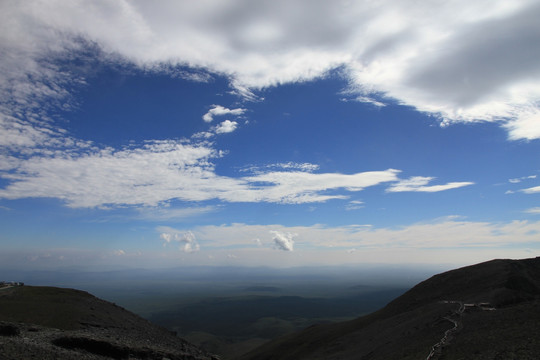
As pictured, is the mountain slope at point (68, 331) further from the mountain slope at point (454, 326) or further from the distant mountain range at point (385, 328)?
the mountain slope at point (454, 326)

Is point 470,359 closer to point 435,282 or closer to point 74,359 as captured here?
point 74,359

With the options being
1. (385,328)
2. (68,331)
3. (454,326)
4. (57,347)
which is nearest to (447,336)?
(454,326)

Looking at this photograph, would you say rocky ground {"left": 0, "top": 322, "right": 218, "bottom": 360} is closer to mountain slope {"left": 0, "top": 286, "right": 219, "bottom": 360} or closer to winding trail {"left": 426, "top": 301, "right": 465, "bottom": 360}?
mountain slope {"left": 0, "top": 286, "right": 219, "bottom": 360}

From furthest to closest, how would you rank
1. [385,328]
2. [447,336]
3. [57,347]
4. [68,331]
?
[385,328], [68,331], [447,336], [57,347]

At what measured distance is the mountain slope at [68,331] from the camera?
25.9 metres

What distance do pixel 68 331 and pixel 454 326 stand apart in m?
43.0

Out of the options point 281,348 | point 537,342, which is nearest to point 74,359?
point 537,342

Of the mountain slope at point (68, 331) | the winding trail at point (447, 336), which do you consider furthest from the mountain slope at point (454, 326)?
the mountain slope at point (68, 331)

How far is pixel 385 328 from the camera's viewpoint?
4884cm

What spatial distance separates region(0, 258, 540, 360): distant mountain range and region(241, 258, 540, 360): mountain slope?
0.30 feet

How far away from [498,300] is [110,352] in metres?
48.7

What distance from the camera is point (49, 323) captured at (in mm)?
42875

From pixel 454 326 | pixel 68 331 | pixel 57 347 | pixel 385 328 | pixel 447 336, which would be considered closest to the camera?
pixel 57 347

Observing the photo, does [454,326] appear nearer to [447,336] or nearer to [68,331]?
[447,336]
